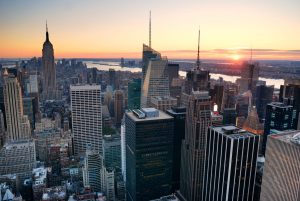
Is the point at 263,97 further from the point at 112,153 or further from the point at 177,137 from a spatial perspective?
the point at 112,153

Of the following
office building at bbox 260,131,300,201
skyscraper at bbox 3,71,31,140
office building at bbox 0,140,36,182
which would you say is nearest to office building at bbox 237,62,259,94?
skyscraper at bbox 3,71,31,140

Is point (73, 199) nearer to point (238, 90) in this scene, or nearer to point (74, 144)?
point (74, 144)

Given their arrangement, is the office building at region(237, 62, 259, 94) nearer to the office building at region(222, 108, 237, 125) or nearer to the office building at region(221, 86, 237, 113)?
the office building at region(221, 86, 237, 113)

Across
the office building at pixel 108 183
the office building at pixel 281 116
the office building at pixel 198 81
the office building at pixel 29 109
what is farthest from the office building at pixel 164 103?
the office building at pixel 29 109

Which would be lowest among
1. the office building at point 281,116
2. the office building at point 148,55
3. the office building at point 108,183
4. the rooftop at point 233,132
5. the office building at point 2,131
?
the office building at point 108,183

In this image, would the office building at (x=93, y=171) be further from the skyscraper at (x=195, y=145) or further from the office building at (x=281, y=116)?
the office building at (x=281, y=116)

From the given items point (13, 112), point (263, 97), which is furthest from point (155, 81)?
point (263, 97)

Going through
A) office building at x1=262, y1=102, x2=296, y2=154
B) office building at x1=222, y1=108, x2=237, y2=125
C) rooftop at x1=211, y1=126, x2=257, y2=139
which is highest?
rooftop at x1=211, y1=126, x2=257, y2=139
